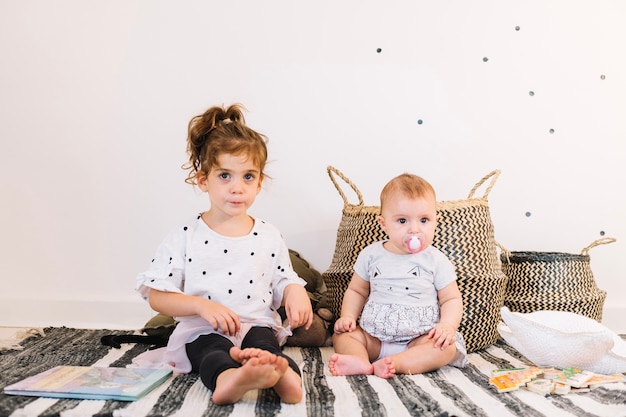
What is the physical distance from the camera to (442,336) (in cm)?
142

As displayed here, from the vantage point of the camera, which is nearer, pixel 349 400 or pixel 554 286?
pixel 349 400

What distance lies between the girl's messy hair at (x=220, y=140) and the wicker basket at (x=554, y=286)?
2.93 ft

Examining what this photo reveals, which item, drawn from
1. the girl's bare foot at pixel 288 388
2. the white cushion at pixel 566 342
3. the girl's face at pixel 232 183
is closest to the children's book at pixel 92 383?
the girl's bare foot at pixel 288 388

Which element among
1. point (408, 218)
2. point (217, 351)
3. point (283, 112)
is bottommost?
point (217, 351)

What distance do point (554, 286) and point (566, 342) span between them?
1.62ft

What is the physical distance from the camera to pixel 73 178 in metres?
2.11

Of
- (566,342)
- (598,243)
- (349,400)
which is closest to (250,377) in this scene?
(349,400)

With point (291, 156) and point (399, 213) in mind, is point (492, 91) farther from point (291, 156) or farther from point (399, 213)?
point (399, 213)

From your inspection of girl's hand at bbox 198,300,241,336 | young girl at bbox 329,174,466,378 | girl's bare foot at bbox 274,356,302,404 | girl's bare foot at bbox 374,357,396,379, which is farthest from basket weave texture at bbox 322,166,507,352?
girl's bare foot at bbox 274,356,302,404

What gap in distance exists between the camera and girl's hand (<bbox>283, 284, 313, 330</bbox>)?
4.63 feet

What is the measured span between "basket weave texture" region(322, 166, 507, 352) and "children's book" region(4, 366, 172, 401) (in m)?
0.64

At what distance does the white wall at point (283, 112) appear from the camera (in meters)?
2.11

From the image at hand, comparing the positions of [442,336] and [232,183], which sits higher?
[232,183]

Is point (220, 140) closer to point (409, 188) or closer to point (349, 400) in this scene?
point (409, 188)
